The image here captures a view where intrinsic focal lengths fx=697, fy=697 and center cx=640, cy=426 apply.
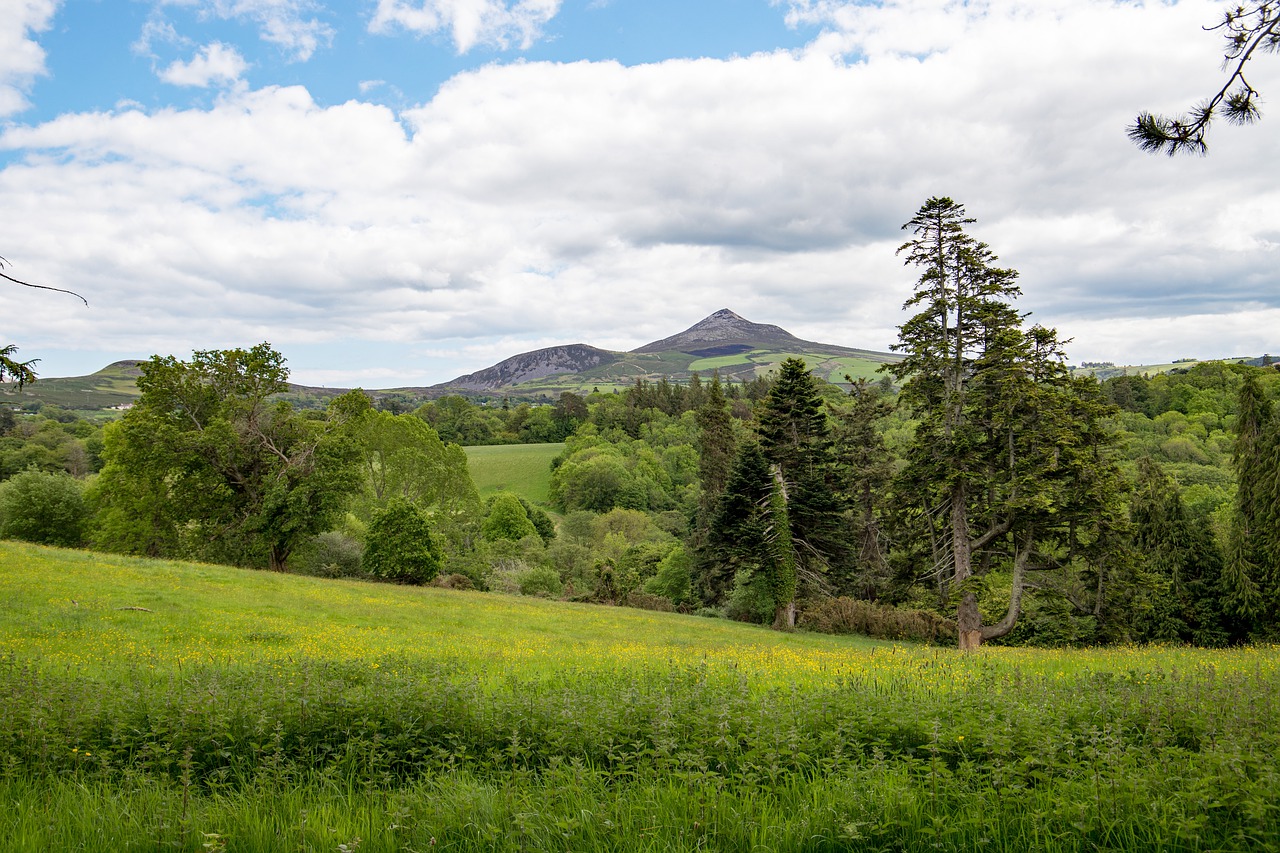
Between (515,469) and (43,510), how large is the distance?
74494 mm

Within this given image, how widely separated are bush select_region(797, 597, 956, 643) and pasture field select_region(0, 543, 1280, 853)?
→ 23.5 meters

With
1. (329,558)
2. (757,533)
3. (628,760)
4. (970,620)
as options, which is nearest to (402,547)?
(329,558)

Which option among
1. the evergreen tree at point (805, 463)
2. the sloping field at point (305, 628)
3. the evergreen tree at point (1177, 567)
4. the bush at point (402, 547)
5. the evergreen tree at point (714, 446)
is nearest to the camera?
the sloping field at point (305, 628)

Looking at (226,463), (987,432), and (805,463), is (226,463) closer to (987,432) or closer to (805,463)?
(805,463)

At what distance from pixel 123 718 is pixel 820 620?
32393 millimetres

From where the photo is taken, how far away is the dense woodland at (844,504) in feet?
79.4

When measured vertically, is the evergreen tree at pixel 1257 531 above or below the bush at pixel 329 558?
above

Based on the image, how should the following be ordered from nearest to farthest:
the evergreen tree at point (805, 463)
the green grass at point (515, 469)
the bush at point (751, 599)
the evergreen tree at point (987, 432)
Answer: the evergreen tree at point (987, 432) → the bush at point (751, 599) → the evergreen tree at point (805, 463) → the green grass at point (515, 469)

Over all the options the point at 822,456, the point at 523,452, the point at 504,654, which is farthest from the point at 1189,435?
the point at 504,654

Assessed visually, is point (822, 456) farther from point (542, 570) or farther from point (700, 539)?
point (542, 570)

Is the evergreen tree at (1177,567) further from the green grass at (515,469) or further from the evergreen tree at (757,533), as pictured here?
the green grass at (515,469)

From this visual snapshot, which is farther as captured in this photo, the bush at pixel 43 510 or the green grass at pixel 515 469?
the green grass at pixel 515 469

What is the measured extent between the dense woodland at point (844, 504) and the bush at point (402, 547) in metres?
0.14

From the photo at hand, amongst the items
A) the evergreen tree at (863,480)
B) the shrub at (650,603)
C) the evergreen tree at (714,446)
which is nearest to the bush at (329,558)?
the shrub at (650,603)
